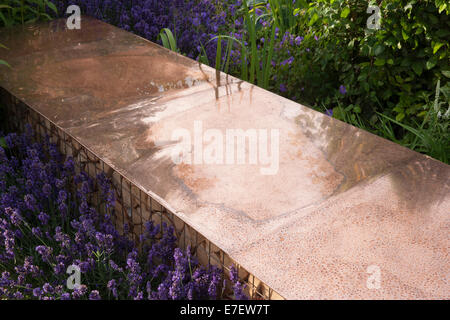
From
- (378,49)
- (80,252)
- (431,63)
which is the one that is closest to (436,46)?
(431,63)

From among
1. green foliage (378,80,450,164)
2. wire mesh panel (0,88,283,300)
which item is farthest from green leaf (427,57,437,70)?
wire mesh panel (0,88,283,300)

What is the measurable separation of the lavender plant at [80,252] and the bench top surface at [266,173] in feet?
0.47

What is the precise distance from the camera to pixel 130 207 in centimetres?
209

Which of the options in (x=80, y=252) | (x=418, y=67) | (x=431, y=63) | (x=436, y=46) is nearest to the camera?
(x=80, y=252)

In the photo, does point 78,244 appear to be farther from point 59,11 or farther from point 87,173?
point 59,11

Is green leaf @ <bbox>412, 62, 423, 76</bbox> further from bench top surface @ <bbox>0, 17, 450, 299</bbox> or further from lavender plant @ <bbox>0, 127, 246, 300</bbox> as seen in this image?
lavender plant @ <bbox>0, 127, 246, 300</bbox>

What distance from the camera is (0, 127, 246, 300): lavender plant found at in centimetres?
170

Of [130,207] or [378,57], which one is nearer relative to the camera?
[130,207]

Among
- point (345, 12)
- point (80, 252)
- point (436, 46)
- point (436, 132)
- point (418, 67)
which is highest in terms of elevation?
point (345, 12)

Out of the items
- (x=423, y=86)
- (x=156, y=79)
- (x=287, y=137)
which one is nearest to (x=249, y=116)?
(x=287, y=137)

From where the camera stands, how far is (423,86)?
125 inches

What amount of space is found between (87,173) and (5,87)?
0.91 meters

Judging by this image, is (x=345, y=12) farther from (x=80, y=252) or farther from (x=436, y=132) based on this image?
(x=80, y=252)

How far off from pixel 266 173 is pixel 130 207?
61cm
